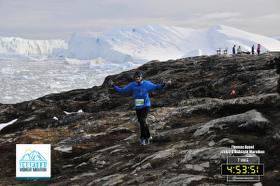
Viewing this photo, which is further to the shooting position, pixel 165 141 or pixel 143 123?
pixel 143 123

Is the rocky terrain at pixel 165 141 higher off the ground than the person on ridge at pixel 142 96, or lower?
lower

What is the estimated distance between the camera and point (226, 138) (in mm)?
14602

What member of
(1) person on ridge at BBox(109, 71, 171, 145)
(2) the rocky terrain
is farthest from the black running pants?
(2) the rocky terrain

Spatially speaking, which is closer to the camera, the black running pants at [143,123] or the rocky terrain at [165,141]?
the rocky terrain at [165,141]

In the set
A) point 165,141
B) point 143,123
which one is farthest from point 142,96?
point 165,141

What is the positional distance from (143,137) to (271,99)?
19.3 ft

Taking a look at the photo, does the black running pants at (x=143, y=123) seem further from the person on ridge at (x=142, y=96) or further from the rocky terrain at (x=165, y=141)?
the rocky terrain at (x=165, y=141)

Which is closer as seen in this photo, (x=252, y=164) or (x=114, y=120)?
(x=252, y=164)

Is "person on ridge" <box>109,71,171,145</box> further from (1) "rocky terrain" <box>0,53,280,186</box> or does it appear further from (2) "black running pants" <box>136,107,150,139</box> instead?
(1) "rocky terrain" <box>0,53,280,186</box>

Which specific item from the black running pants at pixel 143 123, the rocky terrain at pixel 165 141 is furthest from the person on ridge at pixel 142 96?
the rocky terrain at pixel 165 141

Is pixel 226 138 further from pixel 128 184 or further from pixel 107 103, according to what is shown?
pixel 107 103

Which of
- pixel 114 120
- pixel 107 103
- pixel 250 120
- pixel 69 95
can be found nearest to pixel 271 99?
pixel 250 120

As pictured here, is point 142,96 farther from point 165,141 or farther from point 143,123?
point 165,141

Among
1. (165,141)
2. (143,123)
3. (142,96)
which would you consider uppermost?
(142,96)
